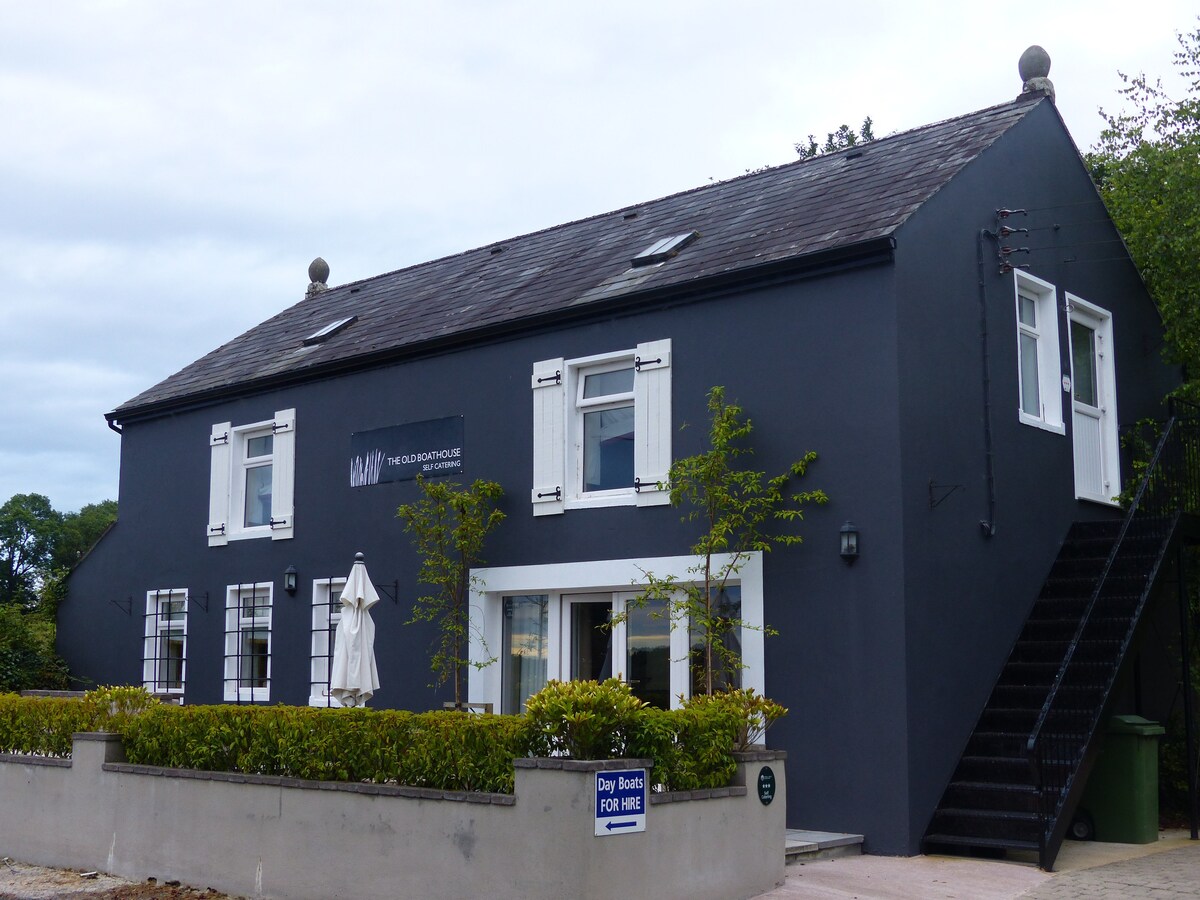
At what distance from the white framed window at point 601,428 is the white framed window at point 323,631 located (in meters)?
3.46

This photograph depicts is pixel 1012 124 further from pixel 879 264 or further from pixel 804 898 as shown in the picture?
pixel 804 898

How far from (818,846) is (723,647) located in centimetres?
215

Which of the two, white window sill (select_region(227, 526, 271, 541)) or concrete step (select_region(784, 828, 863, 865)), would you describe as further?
white window sill (select_region(227, 526, 271, 541))

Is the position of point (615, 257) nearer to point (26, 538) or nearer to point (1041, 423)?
point (1041, 423)

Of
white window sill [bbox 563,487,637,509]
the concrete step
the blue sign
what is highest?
white window sill [bbox 563,487,637,509]

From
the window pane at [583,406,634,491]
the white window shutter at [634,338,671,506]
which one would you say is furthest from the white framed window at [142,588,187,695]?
the white window shutter at [634,338,671,506]

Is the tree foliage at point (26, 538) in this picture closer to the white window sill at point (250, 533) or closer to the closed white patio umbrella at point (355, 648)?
the white window sill at point (250, 533)

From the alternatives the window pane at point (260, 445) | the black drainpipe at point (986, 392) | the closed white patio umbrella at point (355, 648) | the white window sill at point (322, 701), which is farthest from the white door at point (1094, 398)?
the window pane at point (260, 445)

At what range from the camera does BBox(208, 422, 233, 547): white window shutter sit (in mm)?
17734

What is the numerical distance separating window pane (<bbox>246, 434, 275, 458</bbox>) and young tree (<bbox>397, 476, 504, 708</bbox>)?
3815mm

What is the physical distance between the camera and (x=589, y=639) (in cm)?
1350

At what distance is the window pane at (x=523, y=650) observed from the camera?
544 inches

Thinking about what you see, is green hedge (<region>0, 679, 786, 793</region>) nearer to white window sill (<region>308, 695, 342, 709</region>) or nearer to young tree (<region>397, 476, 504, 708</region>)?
young tree (<region>397, 476, 504, 708</region>)

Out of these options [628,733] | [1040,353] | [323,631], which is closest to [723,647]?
[628,733]
